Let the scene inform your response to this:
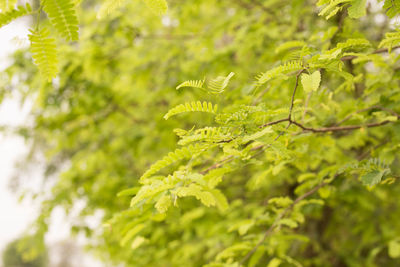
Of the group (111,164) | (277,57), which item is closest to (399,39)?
(277,57)

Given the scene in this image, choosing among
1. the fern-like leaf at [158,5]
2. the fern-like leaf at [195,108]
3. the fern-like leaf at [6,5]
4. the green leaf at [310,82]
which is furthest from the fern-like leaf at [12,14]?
the green leaf at [310,82]

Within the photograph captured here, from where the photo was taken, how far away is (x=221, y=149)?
1.70 m

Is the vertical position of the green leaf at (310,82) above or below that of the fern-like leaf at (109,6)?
below

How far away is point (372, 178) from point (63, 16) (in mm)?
1359

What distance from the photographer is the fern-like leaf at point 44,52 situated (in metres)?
1.16

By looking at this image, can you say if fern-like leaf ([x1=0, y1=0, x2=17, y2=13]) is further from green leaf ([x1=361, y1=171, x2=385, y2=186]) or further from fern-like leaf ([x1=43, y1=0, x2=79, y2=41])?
green leaf ([x1=361, y1=171, x2=385, y2=186])

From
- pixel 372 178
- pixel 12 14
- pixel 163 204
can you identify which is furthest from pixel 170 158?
pixel 372 178

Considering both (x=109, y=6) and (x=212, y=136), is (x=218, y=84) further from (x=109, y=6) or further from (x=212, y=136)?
(x=109, y=6)

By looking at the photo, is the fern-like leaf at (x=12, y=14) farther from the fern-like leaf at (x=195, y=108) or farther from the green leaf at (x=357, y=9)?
the green leaf at (x=357, y=9)

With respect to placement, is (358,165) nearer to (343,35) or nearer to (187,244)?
(343,35)

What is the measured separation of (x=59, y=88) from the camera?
336cm

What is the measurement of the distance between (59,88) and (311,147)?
264 cm

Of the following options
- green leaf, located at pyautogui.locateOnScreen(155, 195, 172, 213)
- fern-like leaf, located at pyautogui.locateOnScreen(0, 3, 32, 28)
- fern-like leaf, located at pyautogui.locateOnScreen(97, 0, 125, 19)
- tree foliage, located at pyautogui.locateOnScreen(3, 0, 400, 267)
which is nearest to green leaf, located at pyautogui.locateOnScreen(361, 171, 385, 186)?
Answer: tree foliage, located at pyautogui.locateOnScreen(3, 0, 400, 267)

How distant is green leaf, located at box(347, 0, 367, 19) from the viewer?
1085 mm
